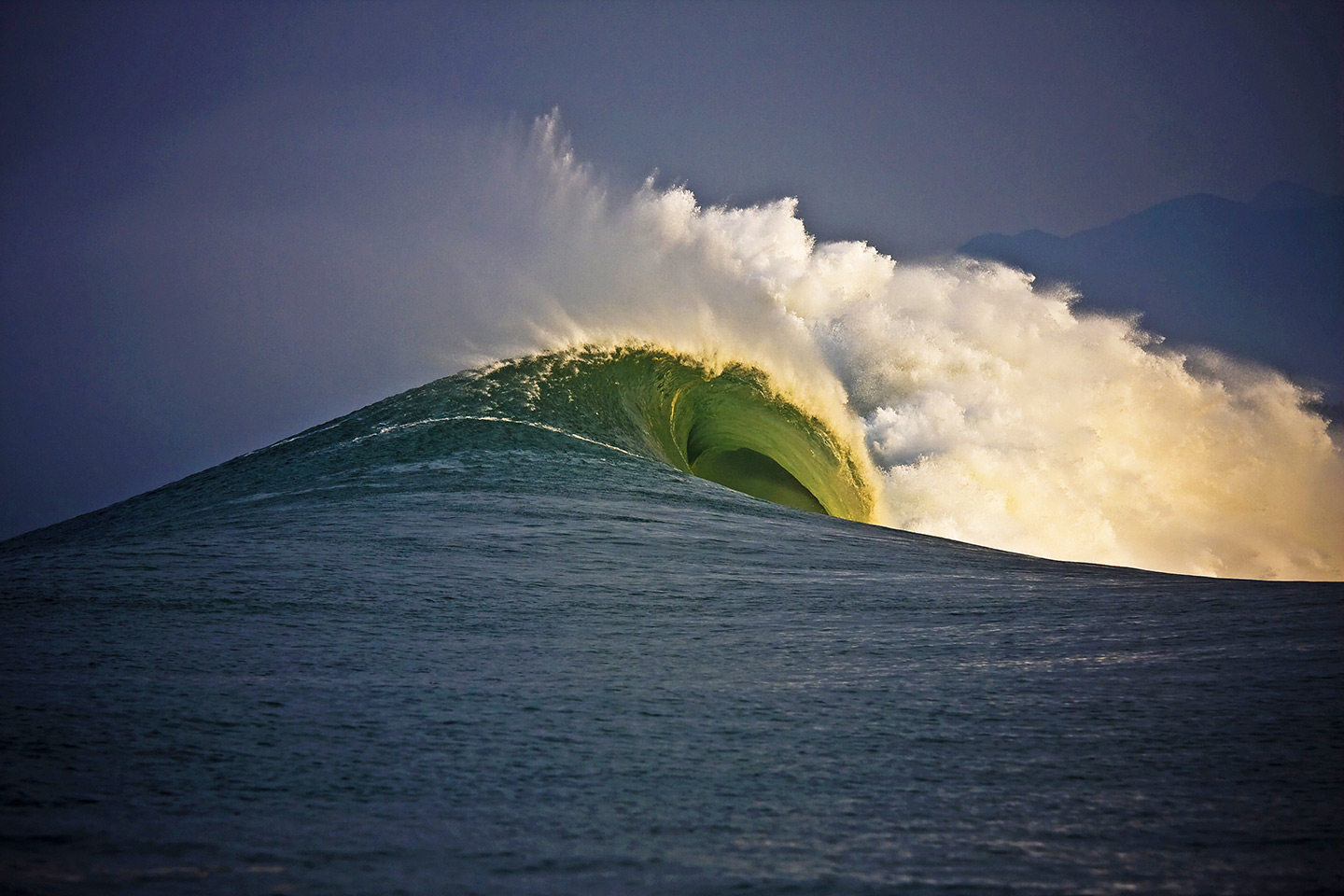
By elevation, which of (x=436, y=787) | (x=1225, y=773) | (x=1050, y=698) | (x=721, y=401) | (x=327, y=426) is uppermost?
(x=721, y=401)

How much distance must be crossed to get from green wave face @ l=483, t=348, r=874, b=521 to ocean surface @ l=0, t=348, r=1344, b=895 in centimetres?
494

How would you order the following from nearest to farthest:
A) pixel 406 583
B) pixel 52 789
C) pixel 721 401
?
pixel 52 789 < pixel 406 583 < pixel 721 401

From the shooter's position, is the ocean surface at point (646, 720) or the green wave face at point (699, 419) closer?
the ocean surface at point (646, 720)

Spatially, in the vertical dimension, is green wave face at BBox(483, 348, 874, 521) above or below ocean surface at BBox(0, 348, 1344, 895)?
above

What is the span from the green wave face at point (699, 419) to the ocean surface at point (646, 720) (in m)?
4.94

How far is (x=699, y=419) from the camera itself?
12.8m

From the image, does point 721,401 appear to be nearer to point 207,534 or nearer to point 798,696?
point 207,534

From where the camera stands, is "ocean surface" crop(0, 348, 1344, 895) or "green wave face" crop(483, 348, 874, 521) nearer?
"ocean surface" crop(0, 348, 1344, 895)

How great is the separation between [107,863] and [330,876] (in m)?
0.34

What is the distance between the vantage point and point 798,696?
6.54ft

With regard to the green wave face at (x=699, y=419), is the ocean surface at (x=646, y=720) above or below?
below

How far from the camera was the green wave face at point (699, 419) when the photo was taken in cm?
905

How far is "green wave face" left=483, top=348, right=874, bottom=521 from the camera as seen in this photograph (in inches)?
356

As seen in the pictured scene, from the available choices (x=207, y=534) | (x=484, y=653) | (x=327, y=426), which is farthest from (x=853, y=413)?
(x=484, y=653)
